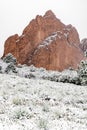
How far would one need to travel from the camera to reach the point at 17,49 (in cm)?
12219

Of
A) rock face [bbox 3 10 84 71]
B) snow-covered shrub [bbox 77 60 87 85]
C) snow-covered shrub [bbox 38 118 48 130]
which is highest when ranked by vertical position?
rock face [bbox 3 10 84 71]

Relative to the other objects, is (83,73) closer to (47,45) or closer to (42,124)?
(42,124)

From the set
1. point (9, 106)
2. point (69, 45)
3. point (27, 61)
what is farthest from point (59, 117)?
point (69, 45)

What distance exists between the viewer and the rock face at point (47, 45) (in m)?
117

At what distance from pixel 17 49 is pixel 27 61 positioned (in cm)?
788

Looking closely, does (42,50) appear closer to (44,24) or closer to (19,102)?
(44,24)

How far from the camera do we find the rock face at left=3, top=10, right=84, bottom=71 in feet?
385

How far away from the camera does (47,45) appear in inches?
4719

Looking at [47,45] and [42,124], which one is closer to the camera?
[42,124]

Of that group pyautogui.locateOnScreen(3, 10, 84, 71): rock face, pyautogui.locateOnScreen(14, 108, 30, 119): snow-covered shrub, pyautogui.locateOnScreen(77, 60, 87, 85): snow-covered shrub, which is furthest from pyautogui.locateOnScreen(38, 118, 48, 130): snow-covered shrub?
pyautogui.locateOnScreen(3, 10, 84, 71): rock face

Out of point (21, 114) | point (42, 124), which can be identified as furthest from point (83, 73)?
point (42, 124)

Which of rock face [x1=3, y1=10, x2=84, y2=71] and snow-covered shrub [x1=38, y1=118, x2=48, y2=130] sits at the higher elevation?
rock face [x1=3, y1=10, x2=84, y2=71]

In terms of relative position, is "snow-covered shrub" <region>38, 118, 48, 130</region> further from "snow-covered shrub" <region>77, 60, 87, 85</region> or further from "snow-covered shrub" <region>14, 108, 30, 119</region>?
"snow-covered shrub" <region>77, 60, 87, 85</region>

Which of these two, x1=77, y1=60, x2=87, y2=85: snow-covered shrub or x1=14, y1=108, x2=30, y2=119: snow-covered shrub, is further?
x1=77, y1=60, x2=87, y2=85: snow-covered shrub
